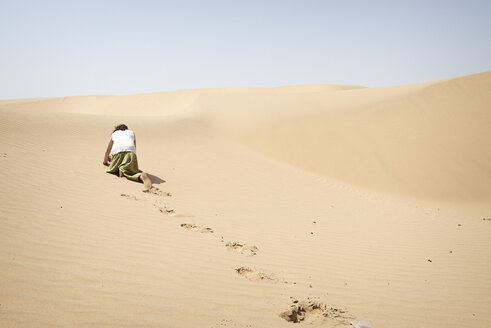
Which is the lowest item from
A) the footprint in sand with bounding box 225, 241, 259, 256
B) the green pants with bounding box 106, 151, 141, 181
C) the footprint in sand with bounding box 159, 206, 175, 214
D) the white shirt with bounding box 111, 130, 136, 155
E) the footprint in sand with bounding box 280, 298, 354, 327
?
the footprint in sand with bounding box 280, 298, 354, 327

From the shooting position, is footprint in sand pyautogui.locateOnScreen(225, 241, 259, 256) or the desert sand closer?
the desert sand

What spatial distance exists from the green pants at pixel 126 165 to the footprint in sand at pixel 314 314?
4.79 metres

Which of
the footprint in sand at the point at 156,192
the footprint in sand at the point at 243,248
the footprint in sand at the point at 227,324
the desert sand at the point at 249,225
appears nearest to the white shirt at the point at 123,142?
the desert sand at the point at 249,225

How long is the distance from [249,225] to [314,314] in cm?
240

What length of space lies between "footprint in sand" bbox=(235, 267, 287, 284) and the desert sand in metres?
0.02

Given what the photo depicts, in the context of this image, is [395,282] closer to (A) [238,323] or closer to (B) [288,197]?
(A) [238,323]

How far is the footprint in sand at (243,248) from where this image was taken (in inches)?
161

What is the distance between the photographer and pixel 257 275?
3439mm

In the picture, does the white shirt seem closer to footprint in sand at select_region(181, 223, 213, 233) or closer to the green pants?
the green pants

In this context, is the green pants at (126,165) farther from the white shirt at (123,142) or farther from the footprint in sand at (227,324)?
the footprint in sand at (227,324)

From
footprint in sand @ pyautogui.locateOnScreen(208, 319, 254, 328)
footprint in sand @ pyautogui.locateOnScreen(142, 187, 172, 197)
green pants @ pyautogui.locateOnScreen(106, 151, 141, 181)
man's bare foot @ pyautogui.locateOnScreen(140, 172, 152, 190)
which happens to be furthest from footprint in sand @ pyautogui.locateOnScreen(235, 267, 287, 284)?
green pants @ pyautogui.locateOnScreen(106, 151, 141, 181)

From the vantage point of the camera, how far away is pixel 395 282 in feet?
12.4

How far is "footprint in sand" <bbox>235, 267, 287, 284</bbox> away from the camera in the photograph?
3.39 metres

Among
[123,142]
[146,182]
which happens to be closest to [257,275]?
[146,182]
